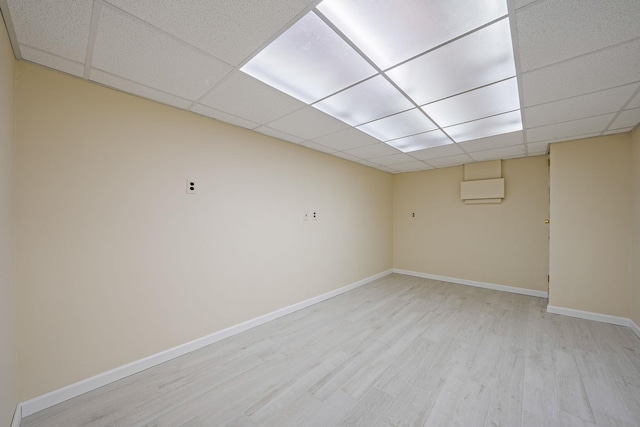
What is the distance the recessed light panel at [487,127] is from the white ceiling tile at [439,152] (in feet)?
1.06

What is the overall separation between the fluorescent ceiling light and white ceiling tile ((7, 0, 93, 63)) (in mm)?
964

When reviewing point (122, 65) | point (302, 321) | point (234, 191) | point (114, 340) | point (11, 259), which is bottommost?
point (302, 321)

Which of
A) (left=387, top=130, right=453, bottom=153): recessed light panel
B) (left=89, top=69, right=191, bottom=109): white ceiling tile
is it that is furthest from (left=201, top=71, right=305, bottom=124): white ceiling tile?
(left=387, top=130, right=453, bottom=153): recessed light panel

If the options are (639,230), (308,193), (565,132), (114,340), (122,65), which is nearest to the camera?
(122,65)

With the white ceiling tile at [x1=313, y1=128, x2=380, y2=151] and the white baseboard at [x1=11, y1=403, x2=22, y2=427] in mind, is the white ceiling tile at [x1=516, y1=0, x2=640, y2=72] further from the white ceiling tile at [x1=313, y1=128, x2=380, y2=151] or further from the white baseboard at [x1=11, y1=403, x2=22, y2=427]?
the white baseboard at [x1=11, y1=403, x2=22, y2=427]

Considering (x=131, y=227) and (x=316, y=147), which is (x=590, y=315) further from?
(x=131, y=227)

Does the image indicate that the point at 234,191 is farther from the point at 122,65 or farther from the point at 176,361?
the point at 176,361

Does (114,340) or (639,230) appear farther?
(639,230)

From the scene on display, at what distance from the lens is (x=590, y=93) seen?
2201 millimetres

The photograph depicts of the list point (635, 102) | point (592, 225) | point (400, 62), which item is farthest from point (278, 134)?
point (592, 225)

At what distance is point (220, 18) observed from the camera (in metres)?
1.40

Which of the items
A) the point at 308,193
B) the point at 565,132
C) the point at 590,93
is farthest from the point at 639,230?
the point at 308,193

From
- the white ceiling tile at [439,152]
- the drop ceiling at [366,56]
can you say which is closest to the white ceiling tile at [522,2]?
the drop ceiling at [366,56]

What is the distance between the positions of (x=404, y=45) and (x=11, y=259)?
3.11 metres
